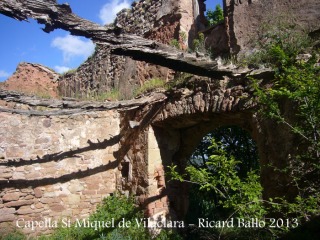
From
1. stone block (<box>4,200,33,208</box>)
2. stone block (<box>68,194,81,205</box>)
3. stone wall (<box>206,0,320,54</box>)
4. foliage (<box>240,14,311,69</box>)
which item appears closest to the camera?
foliage (<box>240,14,311,69</box>)

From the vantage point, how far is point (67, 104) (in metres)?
4.23

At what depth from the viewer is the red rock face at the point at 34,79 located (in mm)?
10078

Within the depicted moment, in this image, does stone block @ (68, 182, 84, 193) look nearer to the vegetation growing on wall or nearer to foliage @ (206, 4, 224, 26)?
the vegetation growing on wall

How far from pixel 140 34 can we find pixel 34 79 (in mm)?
5497

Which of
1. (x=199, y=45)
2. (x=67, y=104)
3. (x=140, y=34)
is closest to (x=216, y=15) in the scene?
(x=140, y=34)

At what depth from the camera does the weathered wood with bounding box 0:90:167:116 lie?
400 centimetres

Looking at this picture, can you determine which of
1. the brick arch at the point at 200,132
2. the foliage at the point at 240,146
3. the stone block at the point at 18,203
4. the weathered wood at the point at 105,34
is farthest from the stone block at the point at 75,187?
the foliage at the point at 240,146

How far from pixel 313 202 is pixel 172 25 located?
16.2 feet

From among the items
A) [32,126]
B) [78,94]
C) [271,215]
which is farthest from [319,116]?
[78,94]

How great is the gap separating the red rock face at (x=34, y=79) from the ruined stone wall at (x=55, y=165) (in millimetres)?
4854

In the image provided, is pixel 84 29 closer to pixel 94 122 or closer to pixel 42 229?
pixel 94 122

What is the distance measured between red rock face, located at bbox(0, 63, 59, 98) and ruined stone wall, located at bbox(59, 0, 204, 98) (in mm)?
1764

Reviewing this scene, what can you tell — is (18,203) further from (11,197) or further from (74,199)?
(74,199)

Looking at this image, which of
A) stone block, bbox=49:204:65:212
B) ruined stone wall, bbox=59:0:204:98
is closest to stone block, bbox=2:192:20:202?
stone block, bbox=49:204:65:212
